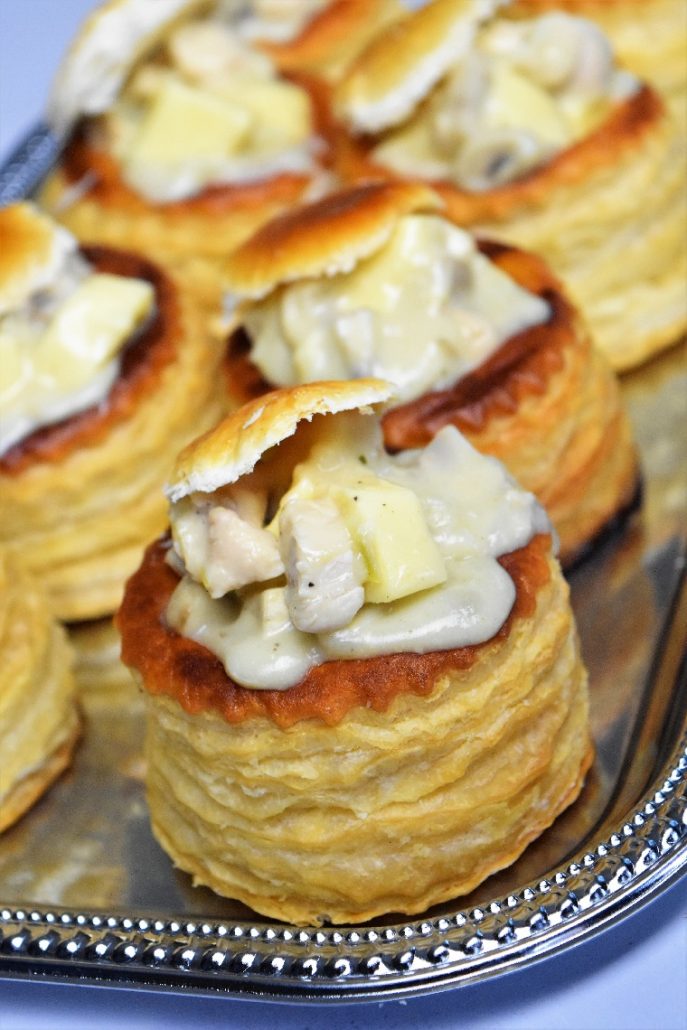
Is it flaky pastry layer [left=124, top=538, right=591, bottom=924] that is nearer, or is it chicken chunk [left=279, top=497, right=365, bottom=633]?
chicken chunk [left=279, top=497, right=365, bottom=633]

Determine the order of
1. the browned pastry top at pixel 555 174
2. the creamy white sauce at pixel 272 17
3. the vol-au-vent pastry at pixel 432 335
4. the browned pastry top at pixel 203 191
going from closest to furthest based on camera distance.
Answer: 1. the vol-au-vent pastry at pixel 432 335
2. the browned pastry top at pixel 555 174
3. the browned pastry top at pixel 203 191
4. the creamy white sauce at pixel 272 17

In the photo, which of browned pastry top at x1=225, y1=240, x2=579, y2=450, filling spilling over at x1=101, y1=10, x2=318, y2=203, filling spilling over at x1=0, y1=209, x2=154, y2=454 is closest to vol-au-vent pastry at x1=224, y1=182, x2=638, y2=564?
browned pastry top at x1=225, y1=240, x2=579, y2=450

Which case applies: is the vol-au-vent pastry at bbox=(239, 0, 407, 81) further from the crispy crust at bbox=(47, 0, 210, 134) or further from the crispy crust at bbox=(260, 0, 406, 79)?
the crispy crust at bbox=(47, 0, 210, 134)

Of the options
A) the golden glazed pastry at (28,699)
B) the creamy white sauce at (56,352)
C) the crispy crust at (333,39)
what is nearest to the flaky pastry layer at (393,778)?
the golden glazed pastry at (28,699)

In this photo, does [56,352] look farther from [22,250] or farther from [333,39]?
[333,39]

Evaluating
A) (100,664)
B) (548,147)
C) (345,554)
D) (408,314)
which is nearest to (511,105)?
(548,147)

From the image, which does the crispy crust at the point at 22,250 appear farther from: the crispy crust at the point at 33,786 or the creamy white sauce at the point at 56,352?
the crispy crust at the point at 33,786
